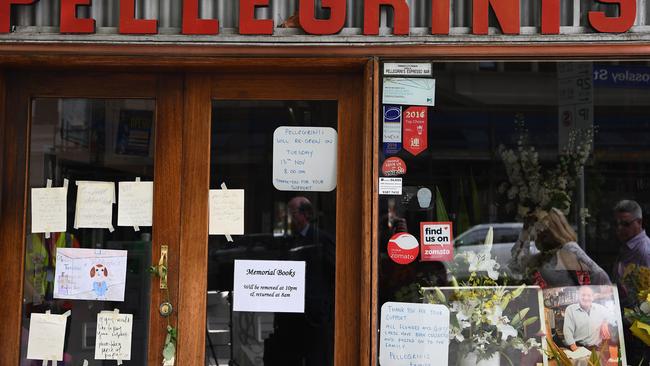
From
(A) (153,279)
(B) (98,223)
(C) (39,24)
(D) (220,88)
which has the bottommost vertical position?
(A) (153,279)

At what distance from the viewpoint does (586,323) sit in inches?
170

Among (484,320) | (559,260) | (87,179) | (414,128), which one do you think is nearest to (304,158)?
(414,128)

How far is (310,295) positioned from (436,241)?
788 millimetres

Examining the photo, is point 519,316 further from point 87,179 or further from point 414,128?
point 87,179

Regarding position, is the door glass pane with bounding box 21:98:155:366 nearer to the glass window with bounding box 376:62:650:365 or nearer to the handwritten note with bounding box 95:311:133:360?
the handwritten note with bounding box 95:311:133:360

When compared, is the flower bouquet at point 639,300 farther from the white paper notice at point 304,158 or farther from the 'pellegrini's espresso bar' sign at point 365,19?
the white paper notice at point 304,158

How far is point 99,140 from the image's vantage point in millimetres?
4305

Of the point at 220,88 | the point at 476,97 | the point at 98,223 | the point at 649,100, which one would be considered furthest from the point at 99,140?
the point at 649,100

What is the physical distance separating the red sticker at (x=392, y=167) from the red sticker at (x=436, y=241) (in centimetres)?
36

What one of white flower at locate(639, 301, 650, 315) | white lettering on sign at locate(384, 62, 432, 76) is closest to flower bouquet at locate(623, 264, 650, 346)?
white flower at locate(639, 301, 650, 315)

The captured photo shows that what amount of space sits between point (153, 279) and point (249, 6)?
1629mm

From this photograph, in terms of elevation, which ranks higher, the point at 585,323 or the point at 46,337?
the point at 585,323

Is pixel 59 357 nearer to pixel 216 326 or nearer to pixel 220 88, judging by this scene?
pixel 216 326

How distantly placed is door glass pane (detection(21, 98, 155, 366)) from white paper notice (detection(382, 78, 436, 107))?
4.53 ft
